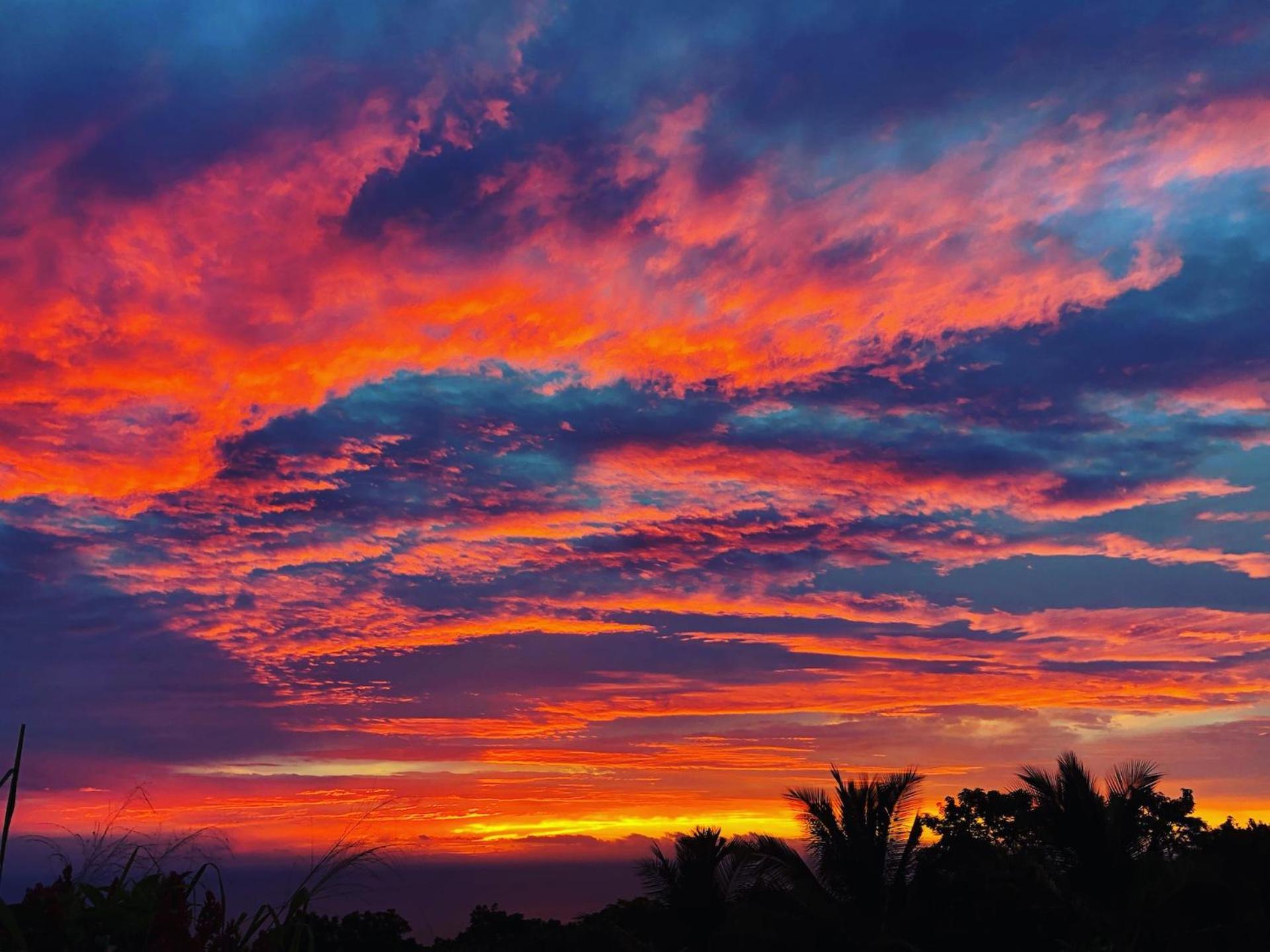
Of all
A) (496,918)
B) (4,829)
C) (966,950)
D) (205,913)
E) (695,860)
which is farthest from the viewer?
(496,918)

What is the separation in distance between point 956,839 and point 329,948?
17.0 meters

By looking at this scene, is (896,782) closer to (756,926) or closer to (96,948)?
(756,926)

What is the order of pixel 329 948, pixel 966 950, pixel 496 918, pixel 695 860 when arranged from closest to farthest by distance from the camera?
pixel 966 950
pixel 329 948
pixel 695 860
pixel 496 918

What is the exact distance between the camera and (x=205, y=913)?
439 centimetres

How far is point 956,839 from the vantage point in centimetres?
2722

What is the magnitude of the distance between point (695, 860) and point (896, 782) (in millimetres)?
8835

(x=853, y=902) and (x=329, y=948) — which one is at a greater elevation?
(x=853, y=902)

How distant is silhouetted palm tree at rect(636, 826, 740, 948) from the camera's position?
32344mm

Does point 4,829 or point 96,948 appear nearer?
point 4,829

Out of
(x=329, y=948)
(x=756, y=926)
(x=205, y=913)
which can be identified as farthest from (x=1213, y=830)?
(x=205, y=913)

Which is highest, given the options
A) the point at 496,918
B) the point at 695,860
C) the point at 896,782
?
the point at 896,782

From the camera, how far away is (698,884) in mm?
32531

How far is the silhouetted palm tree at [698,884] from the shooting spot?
106 ft

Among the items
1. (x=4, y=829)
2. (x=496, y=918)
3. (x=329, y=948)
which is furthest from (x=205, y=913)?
(x=496, y=918)
